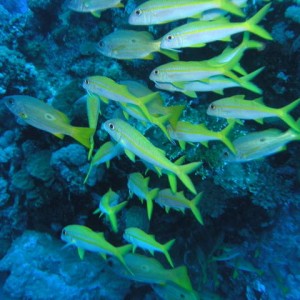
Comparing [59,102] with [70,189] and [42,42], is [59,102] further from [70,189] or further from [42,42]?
[42,42]

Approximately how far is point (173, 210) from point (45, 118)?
2732 millimetres

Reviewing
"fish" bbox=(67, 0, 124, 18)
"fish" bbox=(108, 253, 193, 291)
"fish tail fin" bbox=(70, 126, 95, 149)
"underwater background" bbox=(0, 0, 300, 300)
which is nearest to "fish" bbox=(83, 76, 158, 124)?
"fish tail fin" bbox=(70, 126, 95, 149)

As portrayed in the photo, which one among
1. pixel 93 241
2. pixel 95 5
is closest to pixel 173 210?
pixel 93 241

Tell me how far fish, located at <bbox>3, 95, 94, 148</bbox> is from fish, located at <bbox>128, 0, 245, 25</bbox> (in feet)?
4.36

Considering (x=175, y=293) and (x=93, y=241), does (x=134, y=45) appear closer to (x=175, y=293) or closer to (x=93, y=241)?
(x=93, y=241)

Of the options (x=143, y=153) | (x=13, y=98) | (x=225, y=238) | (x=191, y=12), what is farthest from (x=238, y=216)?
(x=13, y=98)

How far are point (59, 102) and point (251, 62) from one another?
11.0 ft

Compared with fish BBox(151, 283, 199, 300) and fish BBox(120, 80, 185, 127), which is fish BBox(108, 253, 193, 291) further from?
fish BBox(120, 80, 185, 127)

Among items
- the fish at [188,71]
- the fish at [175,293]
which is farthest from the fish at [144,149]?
the fish at [175,293]

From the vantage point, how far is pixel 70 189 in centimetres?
453

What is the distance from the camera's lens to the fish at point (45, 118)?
291 cm

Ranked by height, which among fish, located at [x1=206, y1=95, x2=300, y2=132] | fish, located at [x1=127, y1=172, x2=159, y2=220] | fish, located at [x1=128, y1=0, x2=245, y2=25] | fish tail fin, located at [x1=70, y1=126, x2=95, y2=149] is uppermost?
fish, located at [x1=128, y1=0, x2=245, y2=25]

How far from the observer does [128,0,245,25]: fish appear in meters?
2.94

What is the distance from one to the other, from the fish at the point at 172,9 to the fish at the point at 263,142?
1.28 metres
